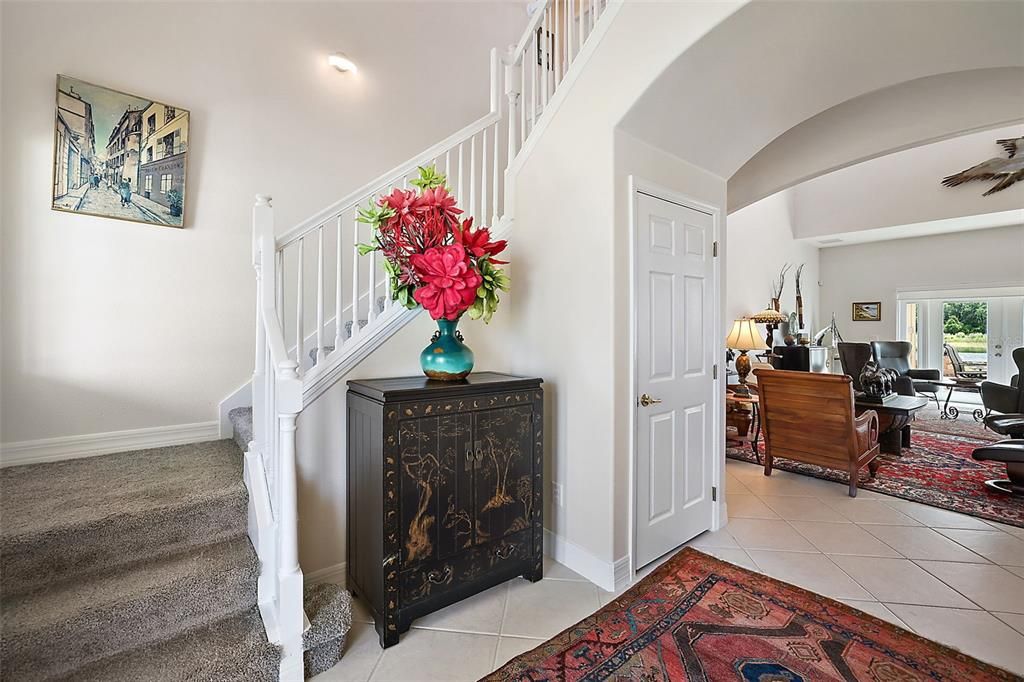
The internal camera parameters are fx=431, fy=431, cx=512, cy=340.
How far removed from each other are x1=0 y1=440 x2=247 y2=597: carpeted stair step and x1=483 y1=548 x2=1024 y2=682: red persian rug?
130 cm

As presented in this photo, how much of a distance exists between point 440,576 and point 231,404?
5.93 feet

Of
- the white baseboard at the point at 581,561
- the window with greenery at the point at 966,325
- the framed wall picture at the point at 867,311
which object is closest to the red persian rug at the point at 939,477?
the white baseboard at the point at 581,561

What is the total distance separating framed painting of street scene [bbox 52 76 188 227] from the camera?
2238 millimetres

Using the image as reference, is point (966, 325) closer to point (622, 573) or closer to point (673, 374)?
point (673, 374)

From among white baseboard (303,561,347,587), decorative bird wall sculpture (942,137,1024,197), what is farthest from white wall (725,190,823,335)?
white baseboard (303,561,347,587)

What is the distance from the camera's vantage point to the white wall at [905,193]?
5.82m

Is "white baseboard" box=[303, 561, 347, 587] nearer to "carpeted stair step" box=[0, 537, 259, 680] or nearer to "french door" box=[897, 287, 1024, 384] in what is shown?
"carpeted stair step" box=[0, 537, 259, 680]

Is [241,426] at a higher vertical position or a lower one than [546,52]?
lower

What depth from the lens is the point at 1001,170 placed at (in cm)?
558

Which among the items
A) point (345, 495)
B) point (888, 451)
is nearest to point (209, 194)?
point (345, 495)

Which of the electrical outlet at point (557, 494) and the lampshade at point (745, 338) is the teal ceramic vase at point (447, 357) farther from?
the lampshade at point (745, 338)

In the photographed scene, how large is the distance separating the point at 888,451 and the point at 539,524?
4497 mm

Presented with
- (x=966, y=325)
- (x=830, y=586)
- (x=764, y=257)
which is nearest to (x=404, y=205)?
(x=830, y=586)

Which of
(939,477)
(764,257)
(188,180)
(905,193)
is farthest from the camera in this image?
(764,257)
